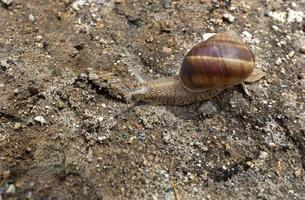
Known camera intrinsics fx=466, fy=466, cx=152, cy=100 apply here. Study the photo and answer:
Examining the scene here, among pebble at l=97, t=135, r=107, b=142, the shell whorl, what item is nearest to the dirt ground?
pebble at l=97, t=135, r=107, b=142

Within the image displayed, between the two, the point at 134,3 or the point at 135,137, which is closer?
the point at 135,137

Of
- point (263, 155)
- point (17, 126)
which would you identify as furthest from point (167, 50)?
point (17, 126)

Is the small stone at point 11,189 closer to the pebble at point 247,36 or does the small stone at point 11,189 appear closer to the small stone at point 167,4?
the small stone at point 167,4

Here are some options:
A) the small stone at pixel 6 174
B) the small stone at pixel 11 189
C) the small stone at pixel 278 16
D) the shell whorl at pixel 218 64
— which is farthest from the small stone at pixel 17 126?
the small stone at pixel 278 16

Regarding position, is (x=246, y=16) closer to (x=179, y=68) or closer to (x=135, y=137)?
(x=179, y=68)

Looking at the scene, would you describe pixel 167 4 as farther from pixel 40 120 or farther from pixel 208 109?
pixel 40 120

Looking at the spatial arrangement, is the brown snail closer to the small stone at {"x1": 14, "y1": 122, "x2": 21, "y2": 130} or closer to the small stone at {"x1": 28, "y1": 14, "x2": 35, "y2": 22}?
the small stone at {"x1": 14, "y1": 122, "x2": 21, "y2": 130}

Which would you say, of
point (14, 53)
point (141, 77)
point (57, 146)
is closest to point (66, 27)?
point (14, 53)
